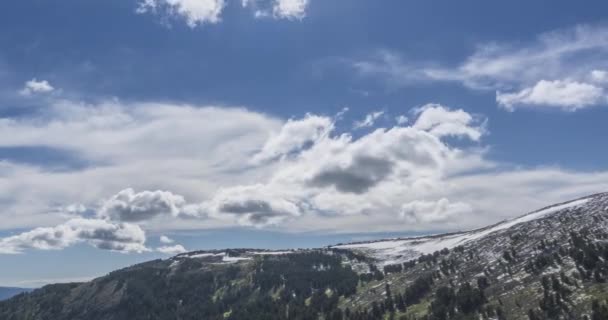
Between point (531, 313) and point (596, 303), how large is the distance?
81.1ft

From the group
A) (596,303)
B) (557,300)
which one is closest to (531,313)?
(557,300)

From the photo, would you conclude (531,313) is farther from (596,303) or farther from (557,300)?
→ (596,303)

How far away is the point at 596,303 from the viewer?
177 meters

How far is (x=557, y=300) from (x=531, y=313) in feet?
41.3

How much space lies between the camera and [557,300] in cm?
19538

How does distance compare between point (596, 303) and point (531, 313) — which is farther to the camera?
point (531, 313)

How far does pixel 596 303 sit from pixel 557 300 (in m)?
19.8

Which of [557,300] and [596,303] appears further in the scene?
[557,300]
